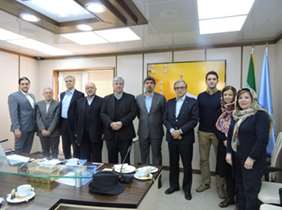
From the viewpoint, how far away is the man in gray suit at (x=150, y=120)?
11.0ft

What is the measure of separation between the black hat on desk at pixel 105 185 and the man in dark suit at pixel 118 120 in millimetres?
1555

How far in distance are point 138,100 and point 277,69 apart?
236 cm

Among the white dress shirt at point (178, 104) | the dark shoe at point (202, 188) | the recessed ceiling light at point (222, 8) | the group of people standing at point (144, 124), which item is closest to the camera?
the recessed ceiling light at point (222, 8)

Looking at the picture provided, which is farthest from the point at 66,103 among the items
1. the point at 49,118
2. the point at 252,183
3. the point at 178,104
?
the point at 252,183

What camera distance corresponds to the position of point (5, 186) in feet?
5.07

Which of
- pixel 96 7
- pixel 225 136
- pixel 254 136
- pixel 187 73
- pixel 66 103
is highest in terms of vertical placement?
pixel 96 7

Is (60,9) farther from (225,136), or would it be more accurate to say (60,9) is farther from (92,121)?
(225,136)

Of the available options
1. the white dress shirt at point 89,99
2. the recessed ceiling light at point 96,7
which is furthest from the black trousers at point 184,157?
the recessed ceiling light at point 96,7

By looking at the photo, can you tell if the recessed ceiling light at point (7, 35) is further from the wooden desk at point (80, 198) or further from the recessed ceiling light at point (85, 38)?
the wooden desk at point (80, 198)

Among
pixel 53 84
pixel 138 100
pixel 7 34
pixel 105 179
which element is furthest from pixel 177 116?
pixel 53 84

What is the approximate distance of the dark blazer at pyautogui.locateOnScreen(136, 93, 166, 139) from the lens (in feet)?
11.0

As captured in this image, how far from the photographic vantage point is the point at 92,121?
329 centimetres

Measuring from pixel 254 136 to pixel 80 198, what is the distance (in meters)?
1.67

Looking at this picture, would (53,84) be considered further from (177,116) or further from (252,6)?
(252,6)
